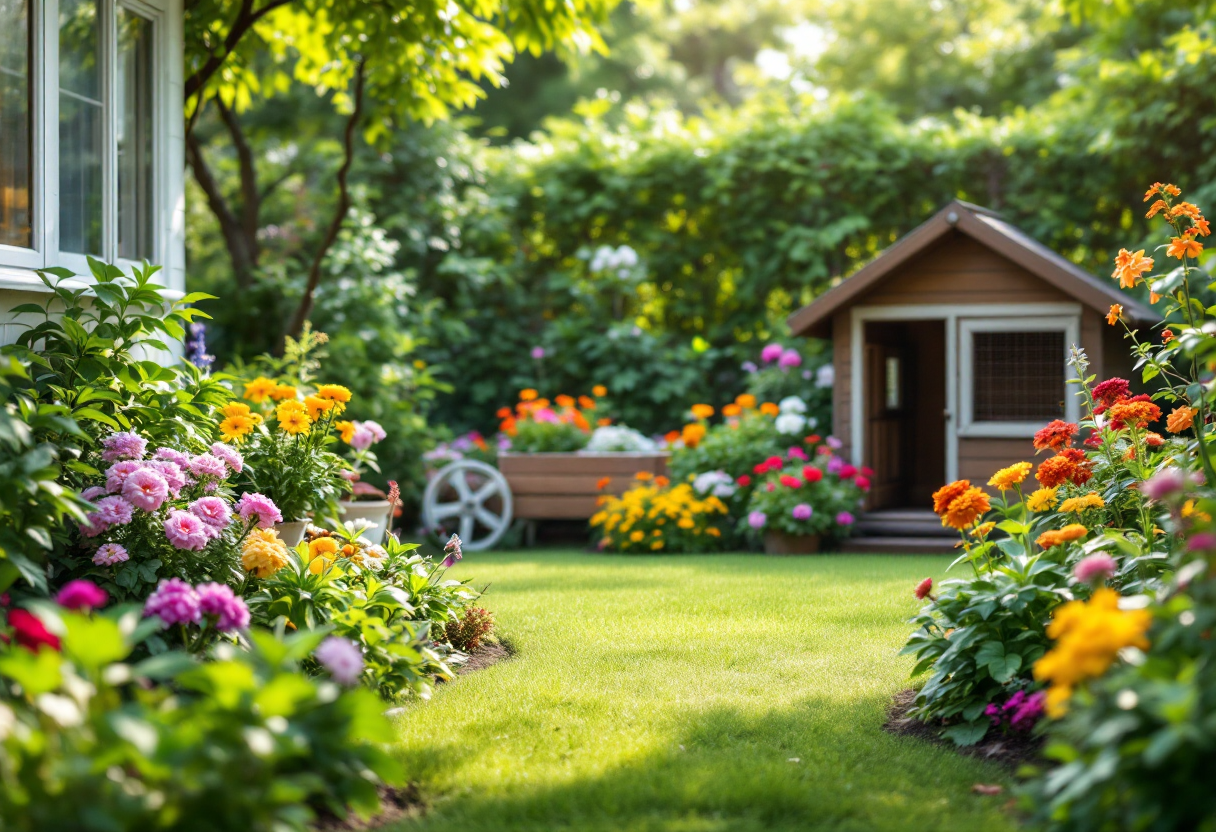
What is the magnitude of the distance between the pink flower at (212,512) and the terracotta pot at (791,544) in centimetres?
496

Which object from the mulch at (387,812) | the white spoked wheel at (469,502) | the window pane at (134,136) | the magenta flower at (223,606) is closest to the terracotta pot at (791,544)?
the white spoked wheel at (469,502)

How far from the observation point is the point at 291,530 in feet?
16.5

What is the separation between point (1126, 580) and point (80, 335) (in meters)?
3.63

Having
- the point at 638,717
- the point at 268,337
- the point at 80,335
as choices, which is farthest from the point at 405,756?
the point at 268,337

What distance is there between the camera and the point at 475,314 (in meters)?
11.4

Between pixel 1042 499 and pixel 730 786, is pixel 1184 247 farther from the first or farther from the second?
pixel 730 786

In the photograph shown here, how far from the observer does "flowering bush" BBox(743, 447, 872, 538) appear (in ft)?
25.9

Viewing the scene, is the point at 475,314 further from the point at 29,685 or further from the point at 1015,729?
the point at 29,685

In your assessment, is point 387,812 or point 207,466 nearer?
point 387,812

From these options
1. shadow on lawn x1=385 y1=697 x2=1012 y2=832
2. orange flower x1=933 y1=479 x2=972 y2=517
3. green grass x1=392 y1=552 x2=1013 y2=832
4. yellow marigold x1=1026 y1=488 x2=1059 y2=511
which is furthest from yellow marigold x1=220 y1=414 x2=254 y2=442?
yellow marigold x1=1026 y1=488 x2=1059 y2=511

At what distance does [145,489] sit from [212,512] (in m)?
0.26

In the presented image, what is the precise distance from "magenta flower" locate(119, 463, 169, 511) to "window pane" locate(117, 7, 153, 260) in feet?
6.91

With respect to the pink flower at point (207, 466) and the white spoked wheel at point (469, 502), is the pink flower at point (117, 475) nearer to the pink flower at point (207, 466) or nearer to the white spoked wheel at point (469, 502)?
the pink flower at point (207, 466)

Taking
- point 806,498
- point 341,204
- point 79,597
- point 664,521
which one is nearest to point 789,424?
point 806,498
